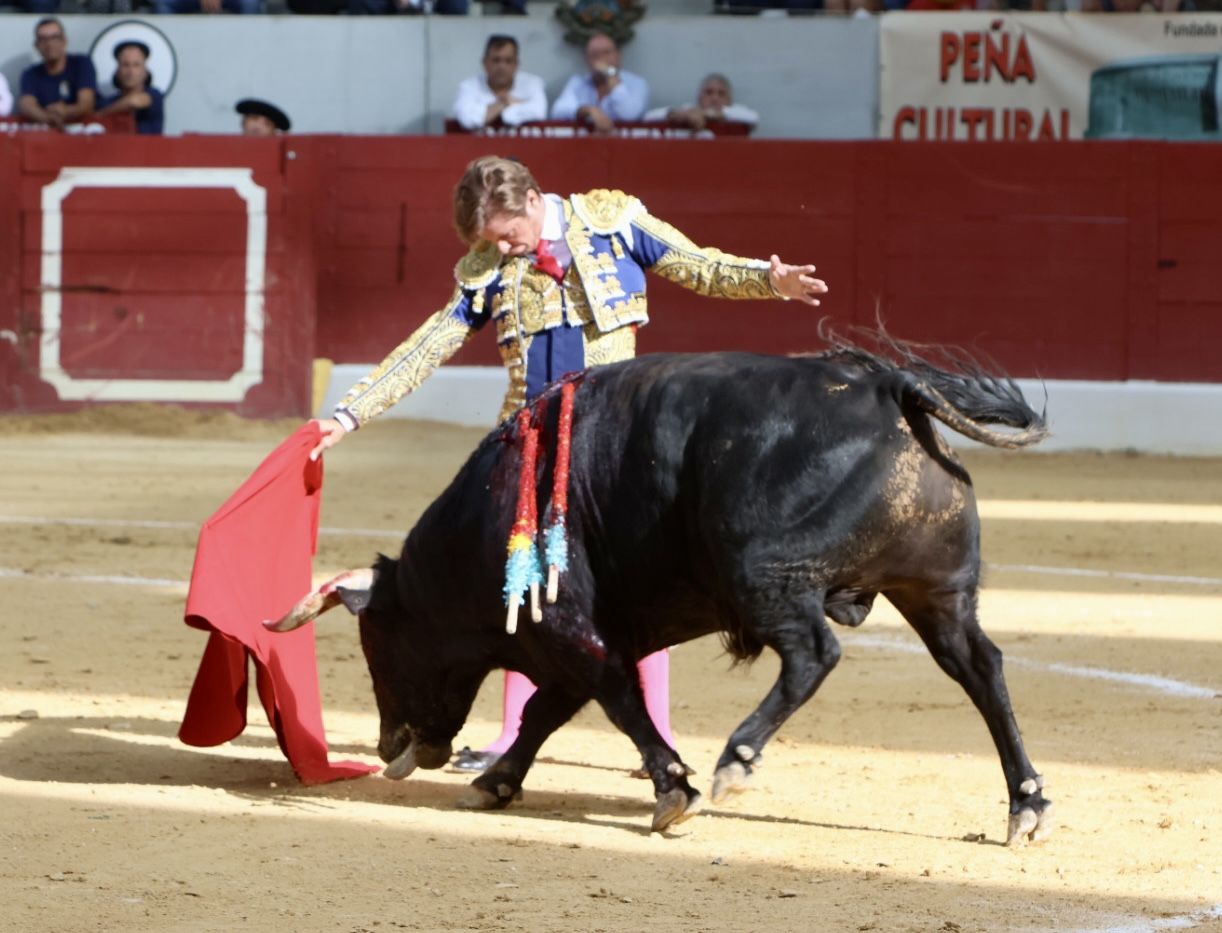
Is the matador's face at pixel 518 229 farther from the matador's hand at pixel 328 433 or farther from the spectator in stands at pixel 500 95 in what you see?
the spectator in stands at pixel 500 95

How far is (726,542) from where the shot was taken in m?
3.06

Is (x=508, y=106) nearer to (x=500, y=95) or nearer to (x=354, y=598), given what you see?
(x=500, y=95)

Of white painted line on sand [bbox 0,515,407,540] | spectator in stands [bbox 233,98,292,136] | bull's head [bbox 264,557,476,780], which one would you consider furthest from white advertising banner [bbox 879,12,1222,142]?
bull's head [bbox 264,557,476,780]

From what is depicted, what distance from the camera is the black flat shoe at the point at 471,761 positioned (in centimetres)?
381

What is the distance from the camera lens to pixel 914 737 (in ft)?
13.2

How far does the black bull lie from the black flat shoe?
37 cm

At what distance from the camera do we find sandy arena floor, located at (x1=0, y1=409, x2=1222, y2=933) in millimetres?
2699

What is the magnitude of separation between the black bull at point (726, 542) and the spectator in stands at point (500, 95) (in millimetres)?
7089

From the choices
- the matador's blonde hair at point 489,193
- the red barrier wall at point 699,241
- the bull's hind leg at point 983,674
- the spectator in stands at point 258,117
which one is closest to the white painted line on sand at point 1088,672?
the bull's hind leg at point 983,674

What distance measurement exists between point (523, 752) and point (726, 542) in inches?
24.0

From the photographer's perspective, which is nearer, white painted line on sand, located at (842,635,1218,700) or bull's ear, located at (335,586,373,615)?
bull's ear, located at (335,586,373,615)

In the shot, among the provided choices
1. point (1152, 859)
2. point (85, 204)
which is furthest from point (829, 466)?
point (85, 204)

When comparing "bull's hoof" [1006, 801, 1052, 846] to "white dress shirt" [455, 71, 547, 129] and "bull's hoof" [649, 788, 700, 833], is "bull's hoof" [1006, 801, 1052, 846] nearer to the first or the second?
"bull's hoof" [649, 788, 700, 833]

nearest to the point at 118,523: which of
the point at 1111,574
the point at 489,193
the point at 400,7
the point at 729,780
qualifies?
the point at 1111,574
